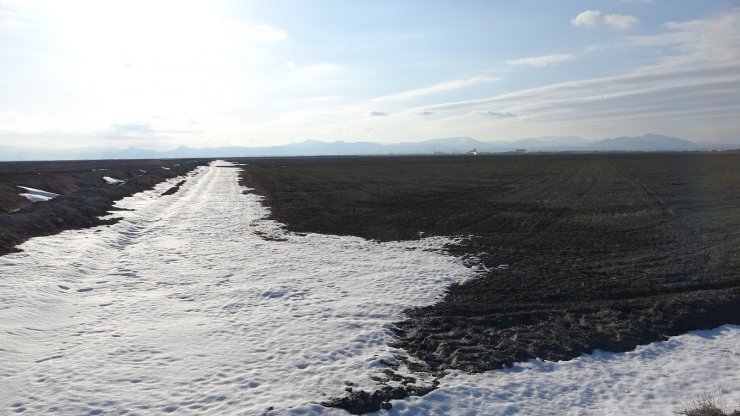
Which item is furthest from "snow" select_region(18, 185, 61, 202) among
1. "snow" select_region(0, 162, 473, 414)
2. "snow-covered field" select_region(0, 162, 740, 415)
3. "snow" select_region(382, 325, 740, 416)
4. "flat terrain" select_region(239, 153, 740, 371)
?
"snow" select_region(382, 325, 740, 416)

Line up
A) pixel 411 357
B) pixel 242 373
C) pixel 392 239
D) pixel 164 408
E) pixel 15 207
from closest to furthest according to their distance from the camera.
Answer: pixel 164 408 → pixel 242 373 → pixel 411 357 → pixel 392 239 → pixel 15 207

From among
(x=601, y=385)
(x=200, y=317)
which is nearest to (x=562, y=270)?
(x=601, y=385)

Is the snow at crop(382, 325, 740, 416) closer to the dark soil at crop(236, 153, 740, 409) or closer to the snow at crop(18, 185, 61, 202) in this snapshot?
the dark soil at crop(236, 153, 740, 409)

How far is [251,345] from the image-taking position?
9.66 meters

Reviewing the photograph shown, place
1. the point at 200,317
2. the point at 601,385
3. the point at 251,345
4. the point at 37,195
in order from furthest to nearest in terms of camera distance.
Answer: the point at 37,195
the point at 200,317
the point at 251,345
the point at 601,385

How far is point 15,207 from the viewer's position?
27.4 meters

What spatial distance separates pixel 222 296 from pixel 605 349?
932cm

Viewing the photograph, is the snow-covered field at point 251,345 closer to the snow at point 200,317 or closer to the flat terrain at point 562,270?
the snow at point 200,317

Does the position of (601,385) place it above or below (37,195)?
below

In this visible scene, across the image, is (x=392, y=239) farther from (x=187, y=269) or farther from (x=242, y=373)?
(x=242, y=373)

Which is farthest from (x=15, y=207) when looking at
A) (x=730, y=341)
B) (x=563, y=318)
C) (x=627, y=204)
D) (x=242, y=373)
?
(x=627, y=204)

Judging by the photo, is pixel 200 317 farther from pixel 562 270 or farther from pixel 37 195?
pixel 37 195

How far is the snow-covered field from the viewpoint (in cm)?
764

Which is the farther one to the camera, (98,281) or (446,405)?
(98,281)
